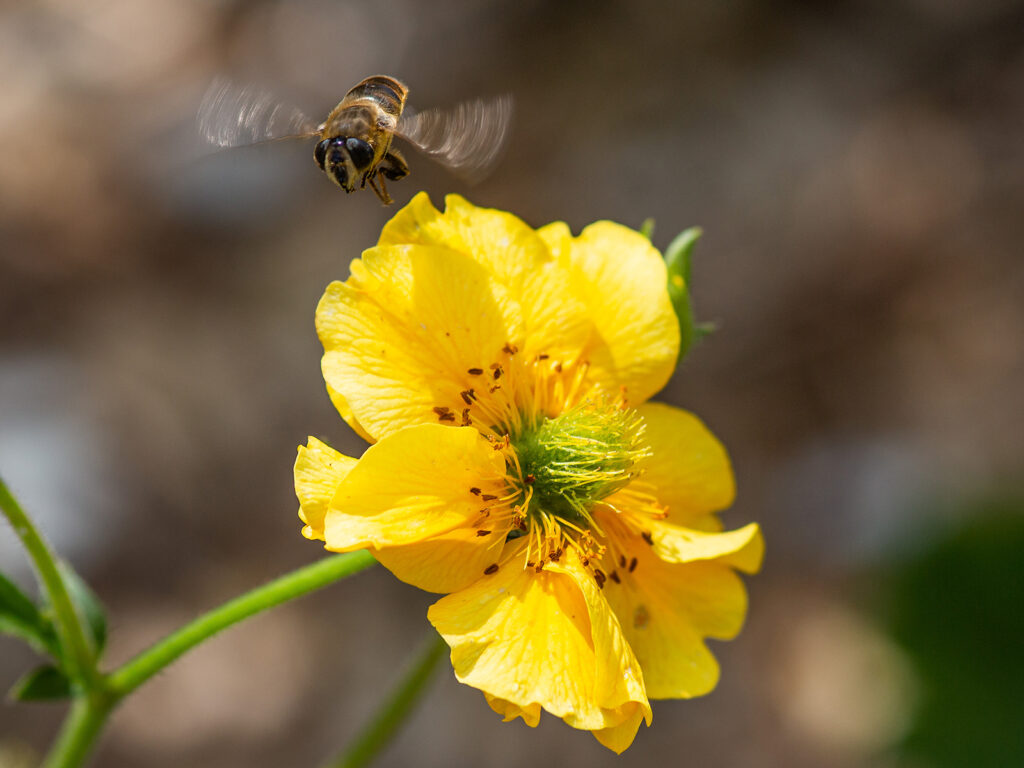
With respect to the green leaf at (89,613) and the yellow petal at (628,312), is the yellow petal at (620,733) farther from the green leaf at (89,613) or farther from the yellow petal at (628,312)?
the green leaf at (89,613)

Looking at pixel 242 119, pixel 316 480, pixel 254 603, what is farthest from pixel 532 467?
pixel 242 119

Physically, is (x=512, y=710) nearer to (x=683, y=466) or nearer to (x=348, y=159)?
(x=683, y=466)

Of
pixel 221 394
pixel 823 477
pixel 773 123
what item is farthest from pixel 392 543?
pixel 773 123

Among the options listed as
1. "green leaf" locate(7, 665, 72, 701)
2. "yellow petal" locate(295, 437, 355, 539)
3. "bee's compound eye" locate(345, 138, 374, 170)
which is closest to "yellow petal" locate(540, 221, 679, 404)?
"bee's compound eye" locate(345, 138, 374, 170)

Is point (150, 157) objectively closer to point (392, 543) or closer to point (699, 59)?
point (699, 59)

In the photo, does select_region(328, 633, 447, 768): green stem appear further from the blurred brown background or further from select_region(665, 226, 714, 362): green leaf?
the blurred brown background

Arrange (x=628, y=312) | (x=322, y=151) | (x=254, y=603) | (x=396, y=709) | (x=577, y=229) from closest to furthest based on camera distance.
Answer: (x=254, y=603) < (x=322, y=151) < (x=628, y=312) < (x=396, y=709) < (x=577, y=229)

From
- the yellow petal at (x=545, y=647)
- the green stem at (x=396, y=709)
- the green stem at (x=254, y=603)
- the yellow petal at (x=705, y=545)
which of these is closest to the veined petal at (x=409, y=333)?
the green stem at (x=254, y=603)

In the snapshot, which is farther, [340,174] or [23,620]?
[23,620]
